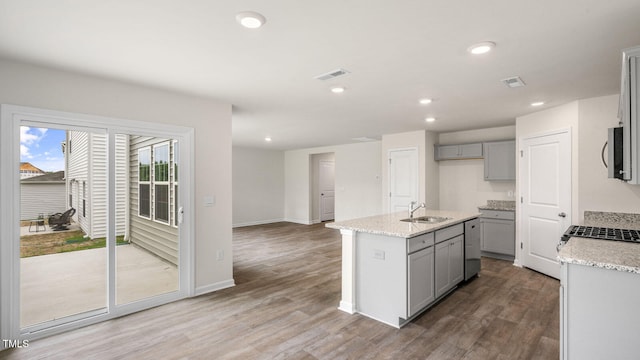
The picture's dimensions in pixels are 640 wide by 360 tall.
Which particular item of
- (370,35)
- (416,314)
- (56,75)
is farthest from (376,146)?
(56,75)

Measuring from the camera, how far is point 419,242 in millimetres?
3041

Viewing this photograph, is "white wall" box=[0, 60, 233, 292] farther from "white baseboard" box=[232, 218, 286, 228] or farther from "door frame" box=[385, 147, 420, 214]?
"white baseboard" box=[232, 218, 286, 228]

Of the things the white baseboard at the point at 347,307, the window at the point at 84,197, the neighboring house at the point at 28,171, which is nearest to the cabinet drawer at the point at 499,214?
the white baseboard at the point at 347,307

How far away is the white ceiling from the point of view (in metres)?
1.85

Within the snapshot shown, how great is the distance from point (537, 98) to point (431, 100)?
1284mm

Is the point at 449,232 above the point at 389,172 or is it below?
below

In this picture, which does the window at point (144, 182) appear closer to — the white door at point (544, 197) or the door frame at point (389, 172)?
the door frame at point (389, 172)

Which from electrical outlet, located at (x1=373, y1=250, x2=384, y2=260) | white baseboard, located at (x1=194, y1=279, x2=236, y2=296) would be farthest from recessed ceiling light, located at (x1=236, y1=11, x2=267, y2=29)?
white baseboard, located at (x1=194, y1=279, x2=236, y2=296)

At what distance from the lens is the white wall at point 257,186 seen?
9.02 m

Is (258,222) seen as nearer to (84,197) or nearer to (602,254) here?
(84,197)

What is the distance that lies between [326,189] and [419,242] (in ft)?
23.9

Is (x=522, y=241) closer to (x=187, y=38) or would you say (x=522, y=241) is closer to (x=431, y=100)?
(x=431, y=100)

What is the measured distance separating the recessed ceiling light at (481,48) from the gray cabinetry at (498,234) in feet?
12.0

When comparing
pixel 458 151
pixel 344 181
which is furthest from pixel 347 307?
pixel 344 181
